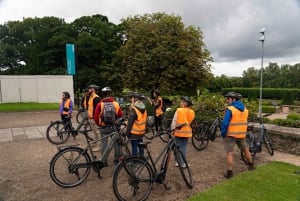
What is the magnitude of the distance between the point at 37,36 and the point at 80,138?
2602 cm

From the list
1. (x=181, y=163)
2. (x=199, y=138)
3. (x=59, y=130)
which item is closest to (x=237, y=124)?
(x=181, y=163)

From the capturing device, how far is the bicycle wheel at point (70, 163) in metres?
4.47

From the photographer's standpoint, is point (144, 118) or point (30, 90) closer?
point (144, 118)

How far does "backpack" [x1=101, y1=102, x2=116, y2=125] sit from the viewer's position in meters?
5.44

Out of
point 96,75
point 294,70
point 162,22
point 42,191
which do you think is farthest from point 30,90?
point 294,70

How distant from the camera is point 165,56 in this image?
2173cm

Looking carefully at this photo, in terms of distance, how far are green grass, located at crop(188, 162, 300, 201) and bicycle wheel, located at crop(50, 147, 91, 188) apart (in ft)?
6.56

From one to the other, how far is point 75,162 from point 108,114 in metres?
1.29

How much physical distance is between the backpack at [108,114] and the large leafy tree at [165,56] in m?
16.0

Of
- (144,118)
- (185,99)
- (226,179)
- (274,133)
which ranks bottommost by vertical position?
(226,179)

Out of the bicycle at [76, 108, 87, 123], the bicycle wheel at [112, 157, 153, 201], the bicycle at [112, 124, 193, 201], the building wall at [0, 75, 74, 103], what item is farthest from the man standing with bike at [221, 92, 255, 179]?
the building wall at [0, 75, 74, 103]

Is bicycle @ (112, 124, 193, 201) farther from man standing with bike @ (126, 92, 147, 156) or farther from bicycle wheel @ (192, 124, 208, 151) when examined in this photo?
bicycle wheel @ (192, 124, 208, 151)

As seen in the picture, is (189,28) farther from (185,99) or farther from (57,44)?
(185,99)

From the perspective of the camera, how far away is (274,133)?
7.20 meters
